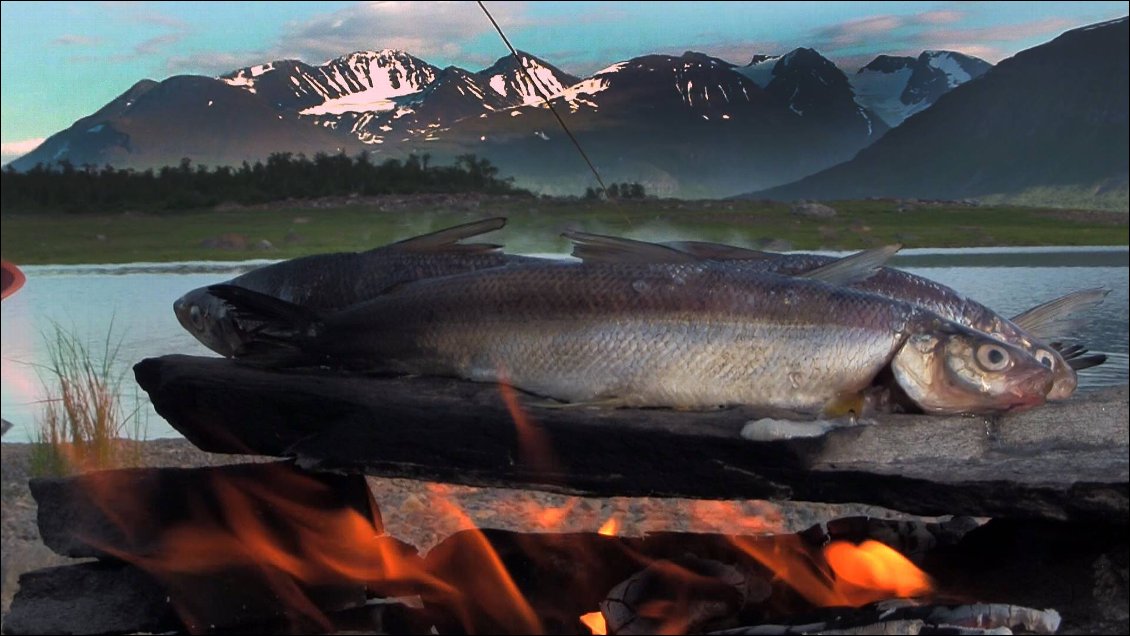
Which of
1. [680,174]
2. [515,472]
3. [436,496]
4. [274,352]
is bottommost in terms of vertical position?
[436,496]

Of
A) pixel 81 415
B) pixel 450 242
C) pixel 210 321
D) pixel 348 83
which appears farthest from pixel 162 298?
pixel 450 242

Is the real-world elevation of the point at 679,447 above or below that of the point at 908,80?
below

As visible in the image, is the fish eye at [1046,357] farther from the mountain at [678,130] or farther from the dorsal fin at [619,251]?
the mountain at [678,130]

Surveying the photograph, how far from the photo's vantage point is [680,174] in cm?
245

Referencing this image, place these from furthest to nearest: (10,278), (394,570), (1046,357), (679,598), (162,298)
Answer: (162,298)
(394,570)
(679,598)
(1046,357)
(10,278)

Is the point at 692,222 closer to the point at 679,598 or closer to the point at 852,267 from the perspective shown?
the point at 852,267

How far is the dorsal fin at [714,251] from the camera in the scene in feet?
5.64

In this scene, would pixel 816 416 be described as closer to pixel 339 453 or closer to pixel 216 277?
Answer: pixel 339 453

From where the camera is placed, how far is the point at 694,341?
4.76ft

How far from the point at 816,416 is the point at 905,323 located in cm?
17

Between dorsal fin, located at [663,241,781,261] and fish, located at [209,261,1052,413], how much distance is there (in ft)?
0.50

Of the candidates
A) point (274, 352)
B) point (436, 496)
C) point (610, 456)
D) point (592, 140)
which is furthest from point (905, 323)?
point (436, 496)

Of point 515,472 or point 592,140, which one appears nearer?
point 515,472

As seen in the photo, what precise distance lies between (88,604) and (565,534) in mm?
775
